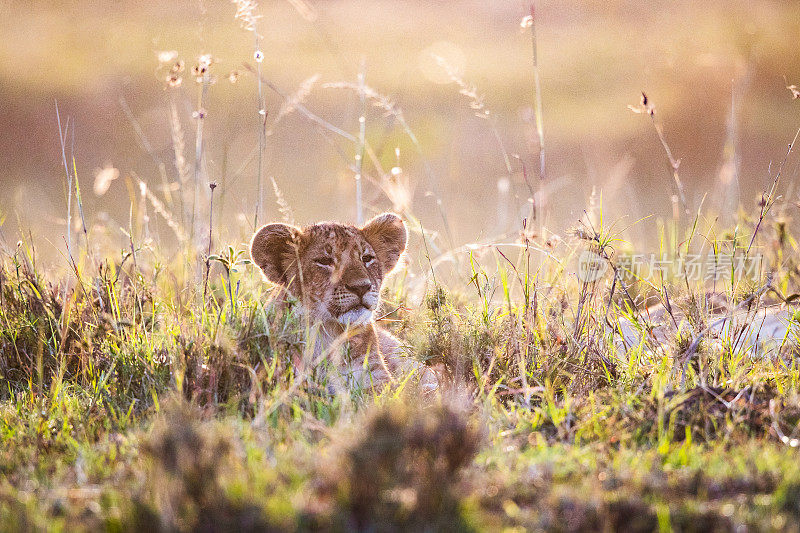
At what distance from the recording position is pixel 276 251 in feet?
16.2

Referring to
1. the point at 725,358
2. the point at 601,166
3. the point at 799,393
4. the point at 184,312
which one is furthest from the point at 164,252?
the point at 601,166

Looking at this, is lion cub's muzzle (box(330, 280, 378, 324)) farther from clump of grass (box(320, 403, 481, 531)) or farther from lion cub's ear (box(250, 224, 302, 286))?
clump of grass (box(320, 403, 481, 531))

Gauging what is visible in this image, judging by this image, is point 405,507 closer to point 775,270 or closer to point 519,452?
point 519,452

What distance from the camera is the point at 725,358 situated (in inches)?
168

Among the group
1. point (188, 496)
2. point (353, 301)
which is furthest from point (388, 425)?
point (353, 301)

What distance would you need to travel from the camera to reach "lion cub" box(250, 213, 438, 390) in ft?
15.6

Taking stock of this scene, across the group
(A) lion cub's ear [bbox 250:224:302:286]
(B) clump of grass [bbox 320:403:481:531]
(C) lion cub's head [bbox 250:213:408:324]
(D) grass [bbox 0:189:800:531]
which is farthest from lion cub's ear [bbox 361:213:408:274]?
(B) clump of grass [bbox 320:403:481:531]

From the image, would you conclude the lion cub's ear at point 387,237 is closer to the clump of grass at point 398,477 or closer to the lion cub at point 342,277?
the lion cub at point 342,277

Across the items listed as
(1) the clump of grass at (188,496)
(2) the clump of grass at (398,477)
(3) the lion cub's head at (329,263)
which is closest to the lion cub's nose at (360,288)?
(3) the lion cub's head at (329,263)

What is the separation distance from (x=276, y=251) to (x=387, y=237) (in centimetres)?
78

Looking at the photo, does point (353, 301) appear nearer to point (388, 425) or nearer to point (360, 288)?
point (360, 288)

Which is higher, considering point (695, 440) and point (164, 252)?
point (164, 252)

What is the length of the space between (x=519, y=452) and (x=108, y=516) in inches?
53.5

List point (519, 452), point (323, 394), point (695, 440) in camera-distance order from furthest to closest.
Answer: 1. point (323, 394)
2. point (695, 440)
3. point (519, 452)
